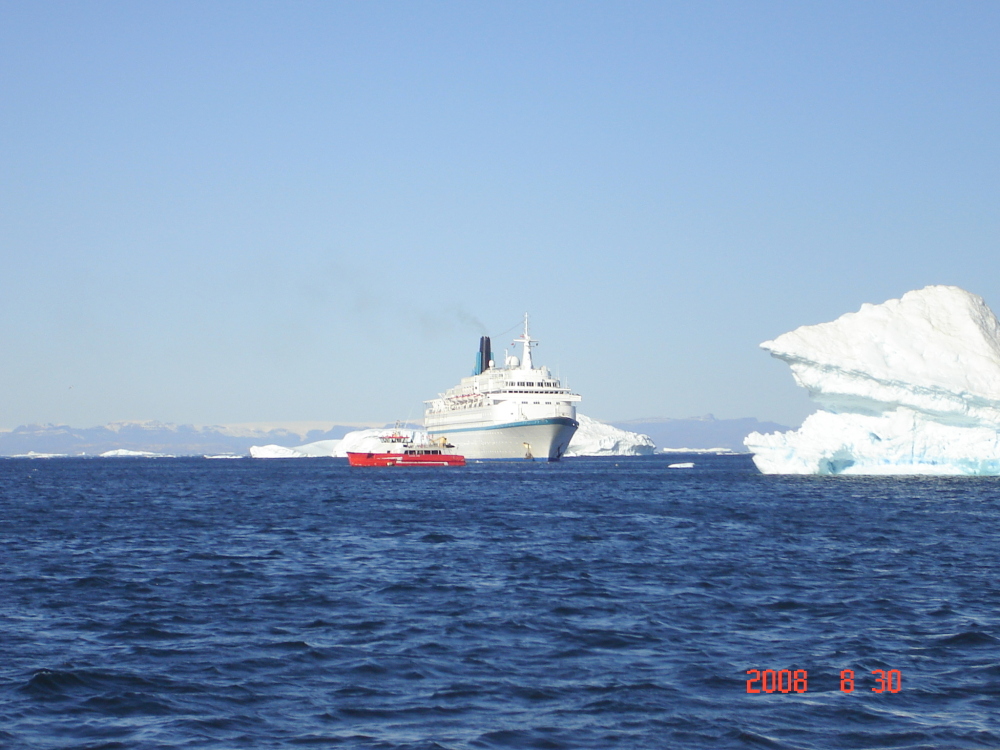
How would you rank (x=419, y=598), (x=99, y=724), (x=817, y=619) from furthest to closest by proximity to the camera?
(x=419, y=598) → (x=817, y=619) → (x=99, y=724)

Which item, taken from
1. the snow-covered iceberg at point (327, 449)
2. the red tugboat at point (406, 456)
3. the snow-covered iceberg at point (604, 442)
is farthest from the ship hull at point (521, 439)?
the snow-covered iceberg at point (604, 442)

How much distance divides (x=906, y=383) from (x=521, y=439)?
5945cm

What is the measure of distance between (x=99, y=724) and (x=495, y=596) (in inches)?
317

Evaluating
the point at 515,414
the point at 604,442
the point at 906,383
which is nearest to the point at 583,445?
the point at 604,442

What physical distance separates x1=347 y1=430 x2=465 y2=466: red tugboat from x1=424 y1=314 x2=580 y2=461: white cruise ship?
9.80 m

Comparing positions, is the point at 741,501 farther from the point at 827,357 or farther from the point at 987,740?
the point at 987,740

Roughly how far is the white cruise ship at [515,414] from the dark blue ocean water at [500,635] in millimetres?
67602

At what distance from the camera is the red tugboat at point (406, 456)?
88188 millimetres

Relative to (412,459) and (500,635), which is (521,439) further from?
(500,635)

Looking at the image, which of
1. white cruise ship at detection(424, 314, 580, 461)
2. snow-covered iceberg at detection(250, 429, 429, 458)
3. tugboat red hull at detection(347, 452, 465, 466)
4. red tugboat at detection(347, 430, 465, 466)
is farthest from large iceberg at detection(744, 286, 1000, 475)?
snow-covered iceberg at detection(250, 429, 429, 458)

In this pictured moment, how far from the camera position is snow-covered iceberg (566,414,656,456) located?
169750mm

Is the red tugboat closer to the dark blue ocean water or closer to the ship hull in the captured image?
the ship hull

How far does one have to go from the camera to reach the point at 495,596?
17266 millimetres

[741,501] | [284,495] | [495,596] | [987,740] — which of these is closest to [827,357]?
[741,501]
